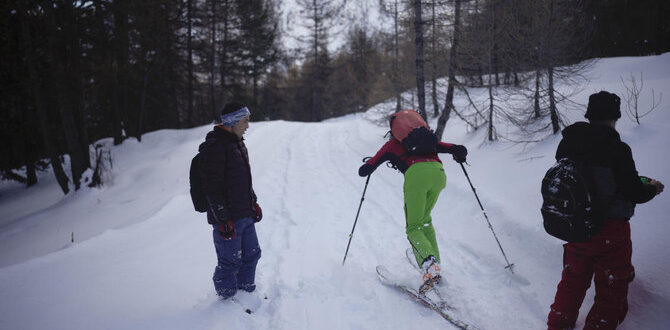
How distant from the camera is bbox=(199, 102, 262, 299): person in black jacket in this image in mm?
2924

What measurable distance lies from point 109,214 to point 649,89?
13675 mm

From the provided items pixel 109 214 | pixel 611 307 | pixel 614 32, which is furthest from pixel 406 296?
pixel 614 32

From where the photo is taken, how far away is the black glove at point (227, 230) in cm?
297

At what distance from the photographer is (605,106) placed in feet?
8.19

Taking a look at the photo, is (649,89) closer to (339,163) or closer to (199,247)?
(339,163)

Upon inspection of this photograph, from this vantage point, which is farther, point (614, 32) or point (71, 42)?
point (614, 32)

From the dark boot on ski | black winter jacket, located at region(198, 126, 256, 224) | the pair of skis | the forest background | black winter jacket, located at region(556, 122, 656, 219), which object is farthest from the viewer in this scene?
the forest background

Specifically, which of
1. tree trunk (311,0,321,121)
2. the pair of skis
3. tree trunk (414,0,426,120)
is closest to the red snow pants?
the pair of skis

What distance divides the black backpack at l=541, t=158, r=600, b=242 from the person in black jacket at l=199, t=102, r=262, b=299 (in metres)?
2.81

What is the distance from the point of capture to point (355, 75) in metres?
35.3

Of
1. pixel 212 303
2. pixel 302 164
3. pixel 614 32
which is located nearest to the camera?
pixel 212 303

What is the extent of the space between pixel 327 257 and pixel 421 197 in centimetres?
181

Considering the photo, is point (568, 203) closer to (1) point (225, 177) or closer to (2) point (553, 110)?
(1) point (225, 177)

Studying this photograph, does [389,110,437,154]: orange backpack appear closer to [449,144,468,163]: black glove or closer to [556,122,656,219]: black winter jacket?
[449,144,468,163]: black glove
